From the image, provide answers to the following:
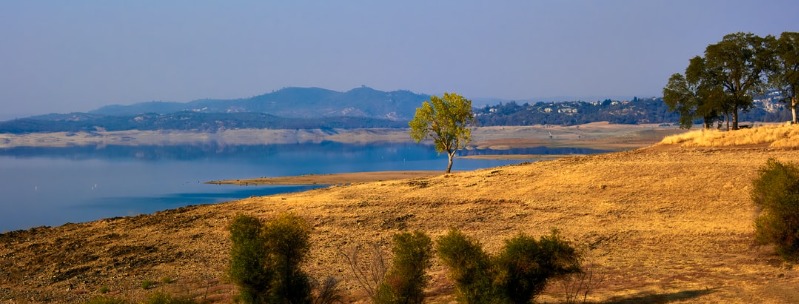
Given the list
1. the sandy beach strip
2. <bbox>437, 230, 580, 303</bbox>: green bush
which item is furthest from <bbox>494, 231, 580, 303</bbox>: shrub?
the sandy beach strip

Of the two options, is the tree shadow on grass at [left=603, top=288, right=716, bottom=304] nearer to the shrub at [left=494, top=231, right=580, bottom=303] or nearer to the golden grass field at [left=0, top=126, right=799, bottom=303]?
the golden grass field at [left=0, top=126, right=799, bottom=303]

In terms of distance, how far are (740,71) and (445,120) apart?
23892 millimetres

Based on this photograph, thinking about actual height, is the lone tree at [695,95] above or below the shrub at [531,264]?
above

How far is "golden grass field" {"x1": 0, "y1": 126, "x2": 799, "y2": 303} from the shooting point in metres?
19.2

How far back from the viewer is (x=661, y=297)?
16781 mm

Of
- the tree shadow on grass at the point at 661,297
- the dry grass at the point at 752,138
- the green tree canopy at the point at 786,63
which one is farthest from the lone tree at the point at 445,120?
the tree shadow on grass at the point at 661,297

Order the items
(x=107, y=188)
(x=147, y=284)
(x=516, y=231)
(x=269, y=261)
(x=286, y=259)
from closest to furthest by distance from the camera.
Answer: (x=269, y=261), (x=286, y=259), (x=147, y=284), (x=516, y=231), (x=107, y=188)

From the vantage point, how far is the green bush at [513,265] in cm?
1585

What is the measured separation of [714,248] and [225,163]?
132465 mm

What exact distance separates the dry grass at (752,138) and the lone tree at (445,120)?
15.6 metres

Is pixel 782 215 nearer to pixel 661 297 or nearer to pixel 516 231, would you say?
pixel 661 297

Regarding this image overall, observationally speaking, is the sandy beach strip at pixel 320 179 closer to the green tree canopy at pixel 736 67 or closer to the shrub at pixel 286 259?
the green tree canopy at pixel 736 67

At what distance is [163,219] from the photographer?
33031 millimetres

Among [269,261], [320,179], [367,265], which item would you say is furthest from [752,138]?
[320,179]
